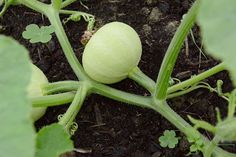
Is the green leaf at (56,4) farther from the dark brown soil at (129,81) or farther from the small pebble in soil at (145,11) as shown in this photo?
the small pebble in soil at (145,11)

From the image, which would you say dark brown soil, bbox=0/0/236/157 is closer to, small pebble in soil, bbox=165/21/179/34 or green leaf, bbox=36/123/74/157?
small pebble in soil, bbox=165/21/179/34

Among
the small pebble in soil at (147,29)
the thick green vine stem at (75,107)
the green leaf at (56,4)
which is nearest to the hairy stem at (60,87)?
the thick green vine stem at (75,107)

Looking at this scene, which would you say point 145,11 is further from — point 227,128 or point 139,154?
point 227,128

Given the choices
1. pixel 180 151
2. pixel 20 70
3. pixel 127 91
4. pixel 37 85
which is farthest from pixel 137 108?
pixel 20 70

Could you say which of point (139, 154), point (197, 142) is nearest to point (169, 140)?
point (139, 154)

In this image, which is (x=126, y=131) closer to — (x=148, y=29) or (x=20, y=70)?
(x=148, y=29)
